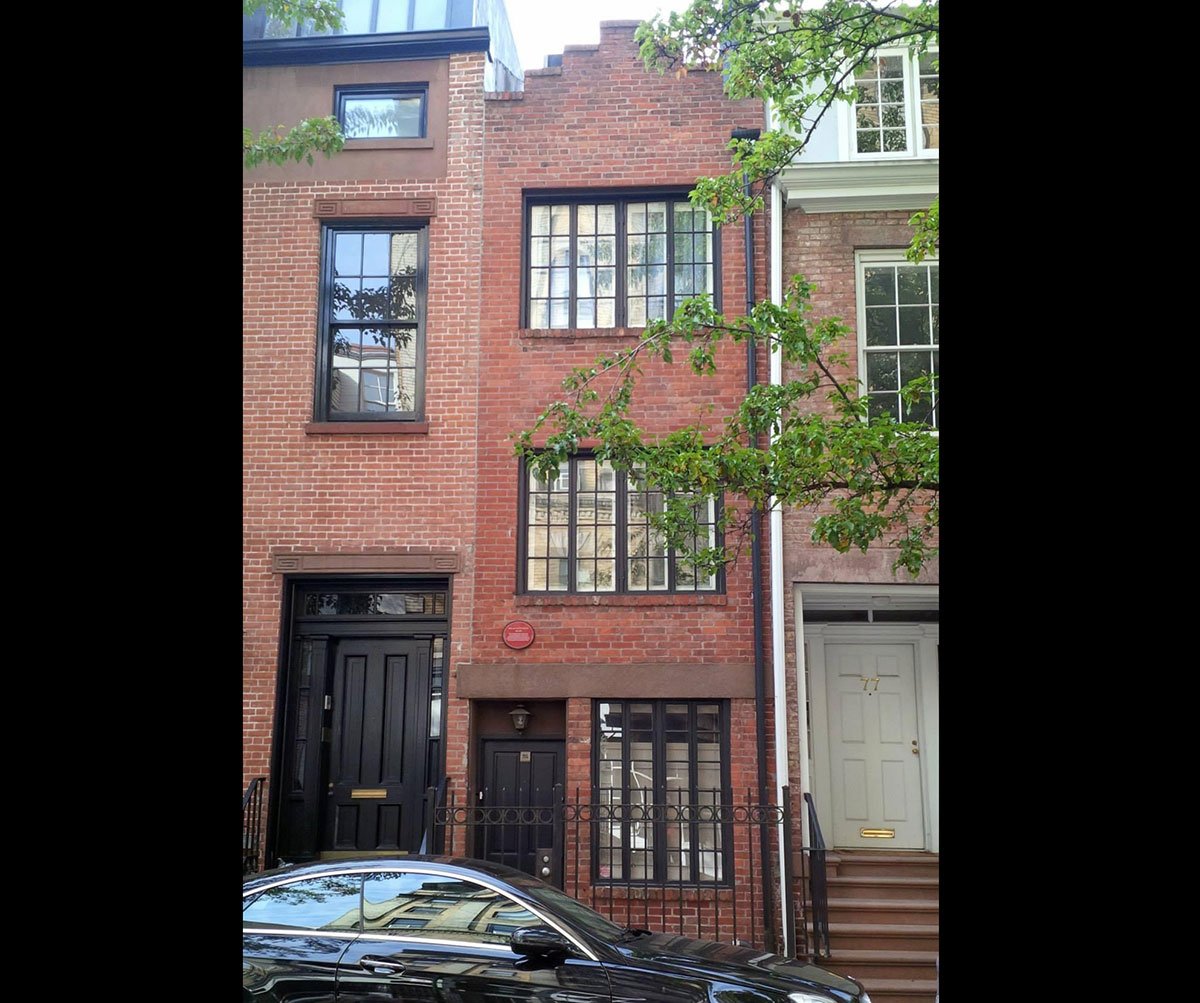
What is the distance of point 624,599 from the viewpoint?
10.2 metres

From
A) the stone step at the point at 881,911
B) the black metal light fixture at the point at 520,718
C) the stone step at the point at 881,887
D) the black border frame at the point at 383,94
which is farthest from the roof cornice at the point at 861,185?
the stone step at the point at 881,911

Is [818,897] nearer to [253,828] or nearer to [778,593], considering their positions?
[778,593]

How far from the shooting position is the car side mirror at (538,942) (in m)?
5.32

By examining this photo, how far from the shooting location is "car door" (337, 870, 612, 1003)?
17.1 ft

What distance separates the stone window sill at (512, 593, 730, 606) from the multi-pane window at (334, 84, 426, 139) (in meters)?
5.08

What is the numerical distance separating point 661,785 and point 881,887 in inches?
86.8

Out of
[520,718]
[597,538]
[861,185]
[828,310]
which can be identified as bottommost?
[520,718]

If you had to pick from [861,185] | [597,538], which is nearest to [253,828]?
[597,538]

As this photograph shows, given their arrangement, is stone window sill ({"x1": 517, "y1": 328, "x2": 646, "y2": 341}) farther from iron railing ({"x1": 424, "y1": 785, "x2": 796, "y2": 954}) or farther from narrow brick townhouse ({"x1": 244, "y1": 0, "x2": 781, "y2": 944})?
iron railing ({"x1": 424, "y1": 785, "x2": 796, "y2": 954})

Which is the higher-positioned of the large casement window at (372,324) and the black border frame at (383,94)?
the black border frame at (383,94)

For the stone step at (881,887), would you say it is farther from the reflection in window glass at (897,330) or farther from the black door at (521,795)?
the reflection in window glass at (897,330)

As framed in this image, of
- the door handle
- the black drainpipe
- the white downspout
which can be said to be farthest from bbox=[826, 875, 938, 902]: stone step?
the door handle
